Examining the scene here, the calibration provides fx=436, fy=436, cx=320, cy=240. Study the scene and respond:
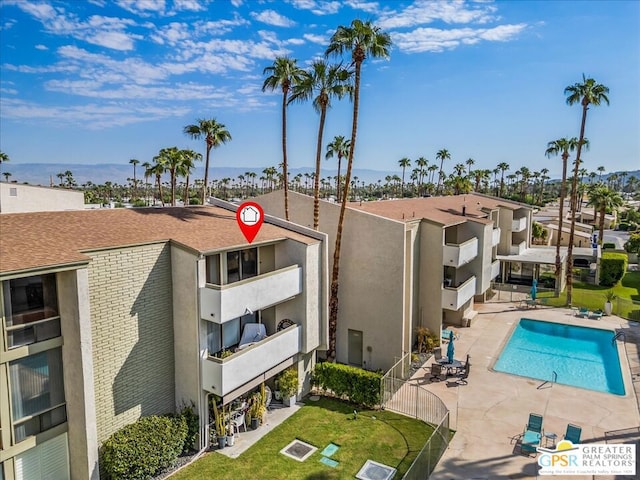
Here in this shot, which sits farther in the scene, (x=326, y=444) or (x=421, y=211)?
(x=421, y=211)

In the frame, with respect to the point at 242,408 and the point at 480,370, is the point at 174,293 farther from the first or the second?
the point at 480,370

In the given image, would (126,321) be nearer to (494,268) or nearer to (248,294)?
(248,294)

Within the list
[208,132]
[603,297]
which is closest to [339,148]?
[208,132]

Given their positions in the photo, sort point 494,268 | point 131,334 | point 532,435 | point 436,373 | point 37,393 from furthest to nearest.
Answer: point 494,268 < point 436,373 < point 532,435 < point 131,334 < point 37,393

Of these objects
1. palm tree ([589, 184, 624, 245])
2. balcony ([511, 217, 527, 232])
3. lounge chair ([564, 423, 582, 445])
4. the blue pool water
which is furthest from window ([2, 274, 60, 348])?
palm tree ([589, 184, 624, 245])

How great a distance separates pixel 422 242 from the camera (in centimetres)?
2638

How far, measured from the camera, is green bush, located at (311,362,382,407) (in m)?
19.2

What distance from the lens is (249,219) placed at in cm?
2112

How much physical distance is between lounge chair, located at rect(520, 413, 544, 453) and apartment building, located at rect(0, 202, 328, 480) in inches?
365

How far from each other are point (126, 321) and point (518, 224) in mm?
38279

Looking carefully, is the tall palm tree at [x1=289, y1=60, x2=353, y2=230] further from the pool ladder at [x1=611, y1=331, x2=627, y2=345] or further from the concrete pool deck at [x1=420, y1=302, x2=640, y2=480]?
the pool ladder at [x1=611, y1=331, x2=627, y2=345]

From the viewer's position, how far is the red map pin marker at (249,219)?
1875 centimetres

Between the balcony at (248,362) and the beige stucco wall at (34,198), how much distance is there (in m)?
12.6

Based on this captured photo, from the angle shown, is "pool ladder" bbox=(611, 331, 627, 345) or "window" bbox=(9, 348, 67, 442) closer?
"window" bbox=(9, 348, 67, 442)
